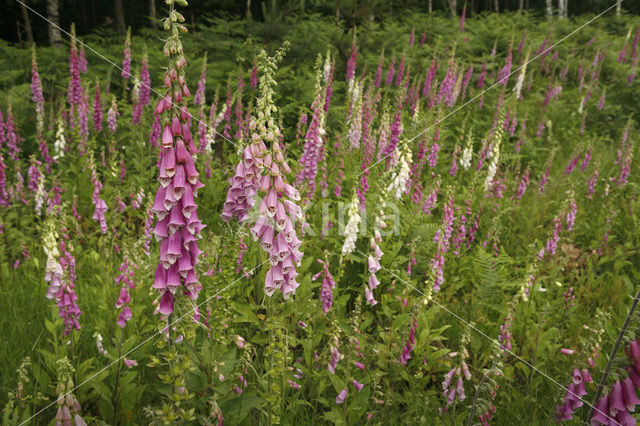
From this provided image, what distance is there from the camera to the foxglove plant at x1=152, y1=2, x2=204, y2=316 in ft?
5.46

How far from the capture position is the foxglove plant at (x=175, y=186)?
65.5 inches

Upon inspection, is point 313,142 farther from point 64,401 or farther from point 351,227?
point 64,401

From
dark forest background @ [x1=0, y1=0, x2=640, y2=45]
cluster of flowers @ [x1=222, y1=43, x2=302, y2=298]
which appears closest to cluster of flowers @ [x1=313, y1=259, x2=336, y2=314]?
cluster of flowers @ [x1=222, y1=43, x2=302, y2=298]

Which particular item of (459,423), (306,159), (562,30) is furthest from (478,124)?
(562,30)

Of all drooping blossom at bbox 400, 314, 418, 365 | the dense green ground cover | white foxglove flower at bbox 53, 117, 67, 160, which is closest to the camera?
the dense green ground cover

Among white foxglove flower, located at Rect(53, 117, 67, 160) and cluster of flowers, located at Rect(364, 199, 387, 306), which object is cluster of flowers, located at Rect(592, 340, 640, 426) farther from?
white foxglove flower, located at Rect(53, 117, 67, 160)

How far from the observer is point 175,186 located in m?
1.70

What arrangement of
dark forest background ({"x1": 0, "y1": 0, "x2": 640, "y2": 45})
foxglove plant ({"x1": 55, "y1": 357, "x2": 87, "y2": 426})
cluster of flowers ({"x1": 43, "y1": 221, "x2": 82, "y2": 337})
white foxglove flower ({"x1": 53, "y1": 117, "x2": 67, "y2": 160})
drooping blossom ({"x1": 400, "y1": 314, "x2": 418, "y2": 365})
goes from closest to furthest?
1. foxglove plant ({"x1": 55, "y1": 357, "x2": 87, "y2": 426})
2. cluster of flowers ({"x1": 43, "y1": 221, "x2": 82, "y2": 337})
3. drooping blossom ({"x1": 400, "y1": 314, "x2": 418, "y2": 365})
4. white foxglove flower ({"x1": 53, "y1": 117, "x2": 67, "y2": 160})
5. dark forest background ({"x1": 0, "y1": 0, "x2": 640, "y2": 45})

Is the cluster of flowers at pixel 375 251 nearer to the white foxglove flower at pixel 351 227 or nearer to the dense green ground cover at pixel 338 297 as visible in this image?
the dense green ground cover at pixel 338 297

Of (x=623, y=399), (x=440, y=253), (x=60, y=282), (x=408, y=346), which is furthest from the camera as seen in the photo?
(x=440, y=253)

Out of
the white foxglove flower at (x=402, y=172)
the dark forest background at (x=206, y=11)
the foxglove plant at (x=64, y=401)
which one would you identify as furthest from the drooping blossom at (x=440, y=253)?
the dark forest background at (x=206, y=11)

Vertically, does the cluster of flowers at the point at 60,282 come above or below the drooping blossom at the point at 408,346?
above

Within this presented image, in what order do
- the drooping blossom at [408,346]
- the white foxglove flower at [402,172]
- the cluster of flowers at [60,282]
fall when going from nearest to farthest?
1. the cluster of flowers at [60,282]
2. the drooping blossom at [408,346]
3. the white foxglove flower at [402,172]

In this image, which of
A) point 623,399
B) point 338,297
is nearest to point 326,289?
point 338,297
